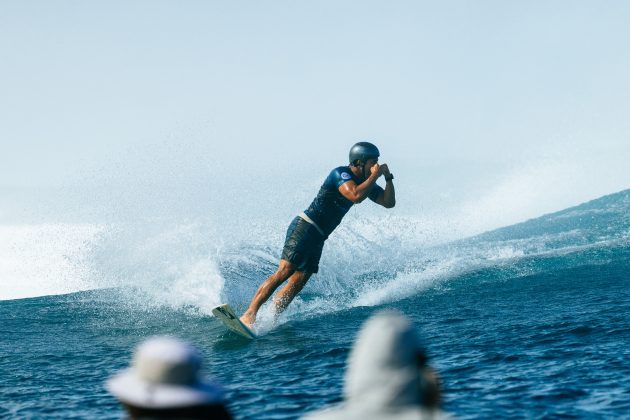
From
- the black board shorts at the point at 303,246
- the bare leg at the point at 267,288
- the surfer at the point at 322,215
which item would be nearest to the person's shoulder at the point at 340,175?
the surfer at the point at 322,215

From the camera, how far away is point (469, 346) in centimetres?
997

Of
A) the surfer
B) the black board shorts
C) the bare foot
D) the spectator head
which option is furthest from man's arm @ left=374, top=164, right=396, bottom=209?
the spectator head

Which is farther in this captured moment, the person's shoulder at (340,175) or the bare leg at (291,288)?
the bare leg at (291,288)

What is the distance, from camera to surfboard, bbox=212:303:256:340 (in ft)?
35.8

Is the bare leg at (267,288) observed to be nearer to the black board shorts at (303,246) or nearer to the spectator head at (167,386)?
the black board shorts at (303,246)

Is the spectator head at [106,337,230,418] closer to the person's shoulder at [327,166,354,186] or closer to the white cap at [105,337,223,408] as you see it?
the white cap at [105,337,223,408]

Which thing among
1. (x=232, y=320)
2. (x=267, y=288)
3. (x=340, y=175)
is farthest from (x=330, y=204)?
(x=232, y=320)

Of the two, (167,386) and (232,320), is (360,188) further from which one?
(167,386)

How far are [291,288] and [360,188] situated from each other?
218 centimetres

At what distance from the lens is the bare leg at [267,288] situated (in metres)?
11.2

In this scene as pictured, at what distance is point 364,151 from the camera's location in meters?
10.9

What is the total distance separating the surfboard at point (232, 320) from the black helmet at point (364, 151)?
127 inches

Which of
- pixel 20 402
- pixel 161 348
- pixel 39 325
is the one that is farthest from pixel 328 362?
pixel 39 325

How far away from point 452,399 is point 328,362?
247 centimetres
